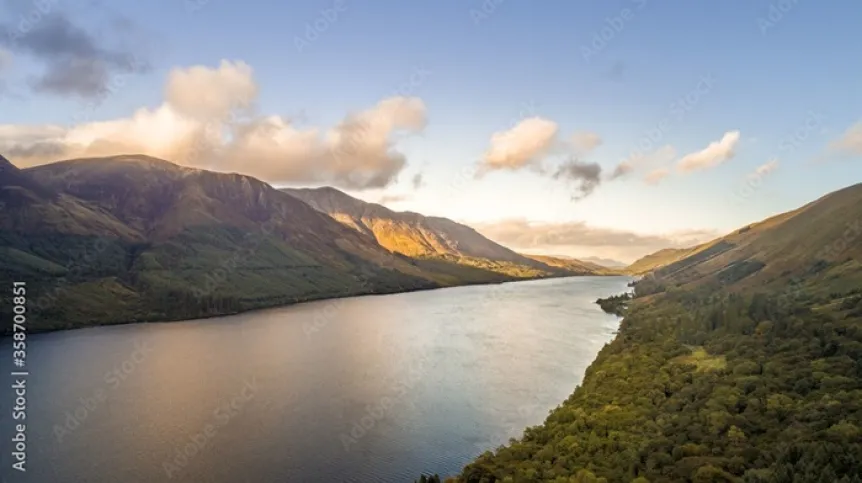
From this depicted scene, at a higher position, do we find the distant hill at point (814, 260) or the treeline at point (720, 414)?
the distant hill at point (814, 260)

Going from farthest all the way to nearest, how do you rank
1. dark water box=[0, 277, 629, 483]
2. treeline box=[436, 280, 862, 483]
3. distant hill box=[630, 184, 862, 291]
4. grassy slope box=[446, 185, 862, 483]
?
distant hill box=[630, 184, 862, 291]
dark water box=[0, 277, 629, 483]
grassy slope box=[446, 185, 862, 483]
treeline box=[436, 280, 862, 483]

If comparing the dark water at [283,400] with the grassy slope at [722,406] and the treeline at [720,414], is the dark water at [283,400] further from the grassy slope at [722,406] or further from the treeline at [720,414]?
the treeline at [720,414]

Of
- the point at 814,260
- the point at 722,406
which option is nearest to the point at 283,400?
the point at 722,406

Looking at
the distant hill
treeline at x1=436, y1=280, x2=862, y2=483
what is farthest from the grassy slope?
the distant hill

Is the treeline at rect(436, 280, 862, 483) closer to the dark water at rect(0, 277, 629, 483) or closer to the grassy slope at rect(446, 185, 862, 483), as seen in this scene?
the grassy slope at rect(446, 185, 862, 483)

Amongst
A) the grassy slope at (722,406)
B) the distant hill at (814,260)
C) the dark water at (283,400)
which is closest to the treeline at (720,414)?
the grassy slope at (722,406)

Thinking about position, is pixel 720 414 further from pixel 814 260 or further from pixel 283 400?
pixel 814 260

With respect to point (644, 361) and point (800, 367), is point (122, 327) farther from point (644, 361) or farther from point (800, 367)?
point (800, 367)

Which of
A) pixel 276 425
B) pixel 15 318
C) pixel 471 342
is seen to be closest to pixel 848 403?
pixel 276 425
